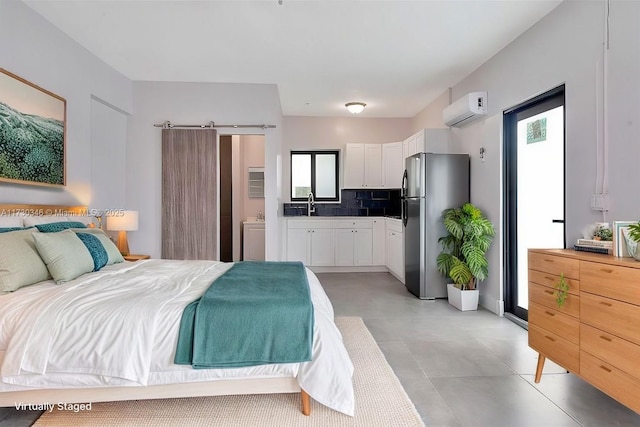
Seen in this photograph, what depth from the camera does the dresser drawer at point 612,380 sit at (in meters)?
1.64

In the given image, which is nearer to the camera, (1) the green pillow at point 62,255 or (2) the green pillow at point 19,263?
(2) the green pillow at point 19,263

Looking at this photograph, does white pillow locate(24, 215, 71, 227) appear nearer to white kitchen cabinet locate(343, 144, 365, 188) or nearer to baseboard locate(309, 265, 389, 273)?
baseboard locate(309, 265, 389, 273)

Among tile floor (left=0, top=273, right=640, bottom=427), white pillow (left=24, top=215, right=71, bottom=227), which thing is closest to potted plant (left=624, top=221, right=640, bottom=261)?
tile floor (left=0, top=273, right=640, bottom=427)

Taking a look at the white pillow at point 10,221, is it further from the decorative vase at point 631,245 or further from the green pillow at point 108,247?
the decorative vase at point 631,245

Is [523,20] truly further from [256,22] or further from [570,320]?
[570,320]

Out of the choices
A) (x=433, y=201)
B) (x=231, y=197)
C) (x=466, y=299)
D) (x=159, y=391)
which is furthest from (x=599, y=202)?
(x=231, y=197)

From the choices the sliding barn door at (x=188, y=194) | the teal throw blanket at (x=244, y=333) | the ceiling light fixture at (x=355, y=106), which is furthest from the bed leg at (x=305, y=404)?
the ceiling light fixture at (x=355, y=106)

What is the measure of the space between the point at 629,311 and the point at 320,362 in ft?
4.79

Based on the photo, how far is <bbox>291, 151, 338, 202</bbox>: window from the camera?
674cm

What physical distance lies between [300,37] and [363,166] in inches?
127

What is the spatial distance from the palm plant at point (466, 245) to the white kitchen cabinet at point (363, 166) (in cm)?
230

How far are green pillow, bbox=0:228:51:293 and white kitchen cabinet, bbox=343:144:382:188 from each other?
15.5ft

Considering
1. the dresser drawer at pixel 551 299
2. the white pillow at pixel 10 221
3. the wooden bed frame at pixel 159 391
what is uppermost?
the white pillow at pixel 10 221

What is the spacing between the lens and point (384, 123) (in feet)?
21.7
